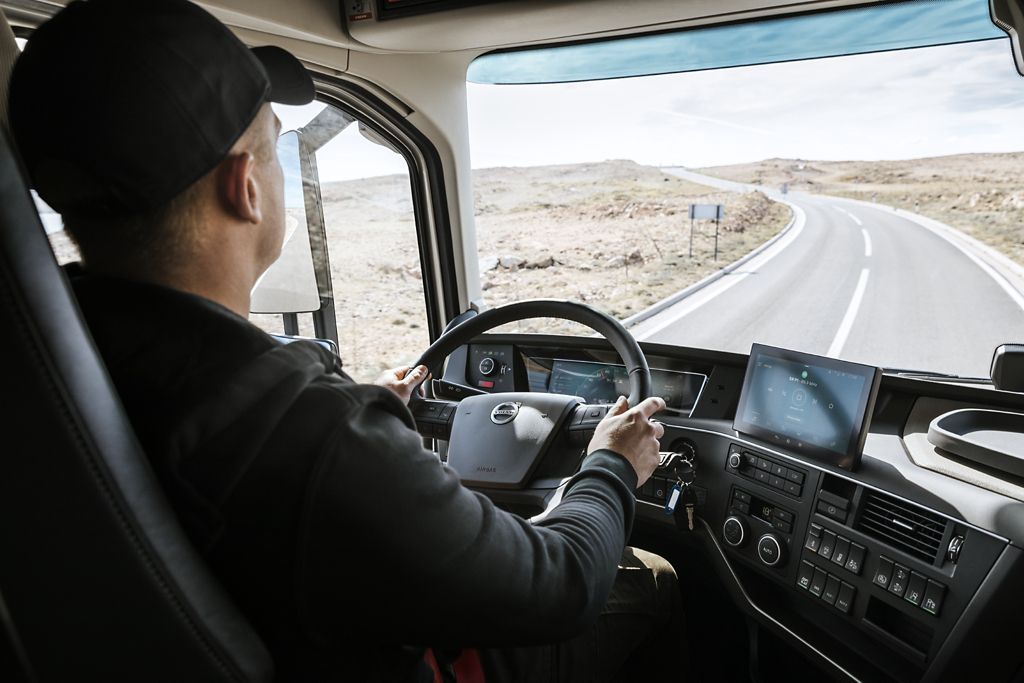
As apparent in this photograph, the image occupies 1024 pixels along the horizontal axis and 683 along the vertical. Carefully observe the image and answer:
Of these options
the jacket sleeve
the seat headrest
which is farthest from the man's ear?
the seat headrest

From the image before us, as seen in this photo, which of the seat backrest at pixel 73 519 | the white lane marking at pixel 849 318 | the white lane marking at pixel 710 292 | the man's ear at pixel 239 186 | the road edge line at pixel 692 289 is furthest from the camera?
the road edge line at pixel 692 289

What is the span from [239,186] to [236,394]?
1.15 ft

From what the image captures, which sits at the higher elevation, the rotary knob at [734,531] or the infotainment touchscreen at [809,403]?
the infotainment touchscreen at [809,403]

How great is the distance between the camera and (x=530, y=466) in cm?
207

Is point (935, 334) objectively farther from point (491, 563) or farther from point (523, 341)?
point (491, 563)

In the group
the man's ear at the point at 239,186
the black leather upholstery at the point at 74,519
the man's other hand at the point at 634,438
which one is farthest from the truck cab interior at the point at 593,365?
the man's other hand at the point at 634,438

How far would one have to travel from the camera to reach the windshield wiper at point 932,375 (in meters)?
2.10

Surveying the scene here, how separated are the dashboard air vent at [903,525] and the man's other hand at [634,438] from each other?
0.61 m

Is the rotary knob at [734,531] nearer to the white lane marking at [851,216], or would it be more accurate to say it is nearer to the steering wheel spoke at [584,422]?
the steering wheel spoke at [584,422]

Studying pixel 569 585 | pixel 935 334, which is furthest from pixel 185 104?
pixel 935 334

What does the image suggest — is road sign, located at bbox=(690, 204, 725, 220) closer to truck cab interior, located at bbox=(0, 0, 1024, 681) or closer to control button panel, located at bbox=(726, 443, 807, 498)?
truck cab interior, located at bbox=(0, 0, 1024, 681)

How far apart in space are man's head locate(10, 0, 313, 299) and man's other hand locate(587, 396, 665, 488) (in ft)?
2.71

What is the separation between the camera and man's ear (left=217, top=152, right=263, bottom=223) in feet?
3.25

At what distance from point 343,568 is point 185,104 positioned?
25.5 inches
